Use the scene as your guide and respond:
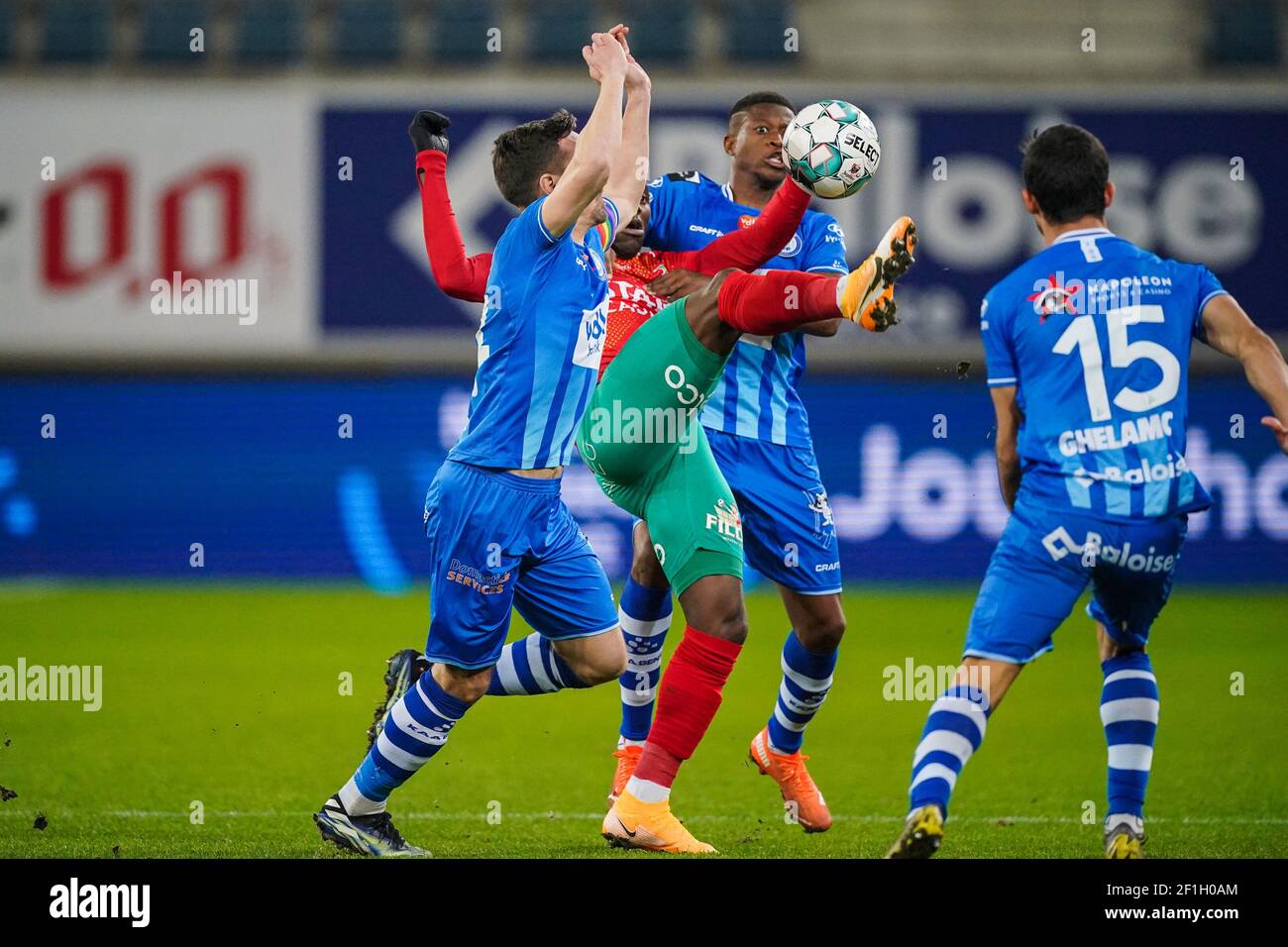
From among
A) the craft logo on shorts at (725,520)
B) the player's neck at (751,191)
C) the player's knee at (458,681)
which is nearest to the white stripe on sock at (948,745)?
the craft logo on shorts at (725,520)

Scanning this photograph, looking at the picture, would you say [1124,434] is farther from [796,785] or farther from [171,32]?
[171,32]

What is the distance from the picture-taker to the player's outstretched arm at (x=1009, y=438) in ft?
16.2

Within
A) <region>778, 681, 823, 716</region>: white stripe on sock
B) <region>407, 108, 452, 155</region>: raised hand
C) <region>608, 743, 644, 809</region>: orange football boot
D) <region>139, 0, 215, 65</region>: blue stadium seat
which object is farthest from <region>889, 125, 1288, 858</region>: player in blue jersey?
<region>139, 0, 215, 65</region>: blue stadium seat

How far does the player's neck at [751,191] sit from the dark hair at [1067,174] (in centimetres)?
205

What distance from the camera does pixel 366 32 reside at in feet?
57.8

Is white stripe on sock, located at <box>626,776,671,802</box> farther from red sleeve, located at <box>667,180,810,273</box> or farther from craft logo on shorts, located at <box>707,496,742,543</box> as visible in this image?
red sleeve, located at <box>667,180,810,273</box>

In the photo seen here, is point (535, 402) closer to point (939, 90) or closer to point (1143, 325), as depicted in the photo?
point (1143, 325)

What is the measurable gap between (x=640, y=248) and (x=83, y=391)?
36.9 feet

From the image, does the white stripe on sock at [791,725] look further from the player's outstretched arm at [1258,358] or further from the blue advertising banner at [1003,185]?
the blue advertising banner at [1003,185]

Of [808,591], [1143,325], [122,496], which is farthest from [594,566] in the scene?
[122,496]

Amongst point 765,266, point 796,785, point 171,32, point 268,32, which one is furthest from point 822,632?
point 171,32

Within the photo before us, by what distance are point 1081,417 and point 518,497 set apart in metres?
1.80

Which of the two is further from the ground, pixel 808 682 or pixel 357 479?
pixel 357 479

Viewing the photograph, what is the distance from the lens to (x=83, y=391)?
16.5m
